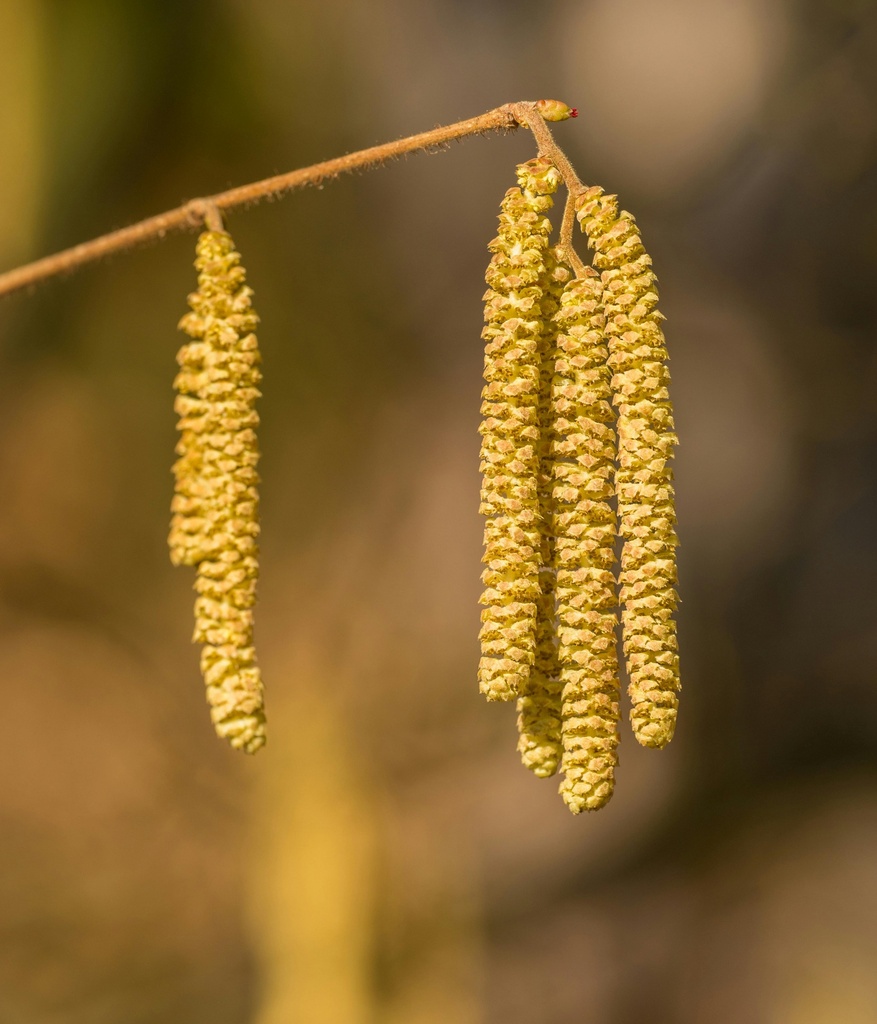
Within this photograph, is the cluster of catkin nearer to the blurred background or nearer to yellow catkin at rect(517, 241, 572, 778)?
yellow catkin at rect(517, 241, 572, 778)

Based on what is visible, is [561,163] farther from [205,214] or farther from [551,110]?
[205,214]

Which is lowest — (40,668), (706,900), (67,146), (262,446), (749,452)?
(706,900)

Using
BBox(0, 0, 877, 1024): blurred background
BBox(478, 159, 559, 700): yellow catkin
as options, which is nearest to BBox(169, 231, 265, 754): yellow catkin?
BBox(478, 159, 559, 700): yellow catkin

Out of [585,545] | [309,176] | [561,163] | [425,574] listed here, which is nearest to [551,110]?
[561,163]

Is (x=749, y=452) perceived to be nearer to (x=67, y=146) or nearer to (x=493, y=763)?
(x=493, y=763)

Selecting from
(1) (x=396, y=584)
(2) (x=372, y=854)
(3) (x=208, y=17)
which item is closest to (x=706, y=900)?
Answer: (2) (x=372, y=854)

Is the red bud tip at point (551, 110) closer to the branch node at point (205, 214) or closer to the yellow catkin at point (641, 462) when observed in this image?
the yellow catkin at point (641, 462)
